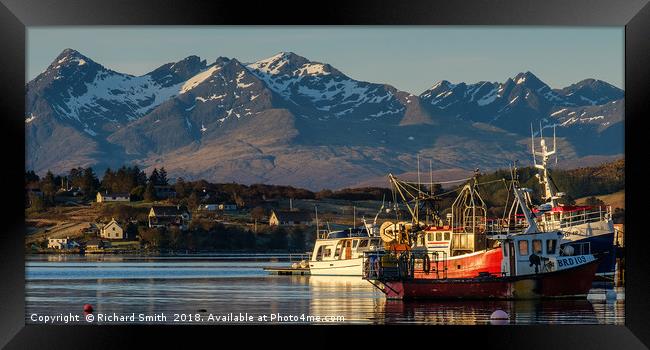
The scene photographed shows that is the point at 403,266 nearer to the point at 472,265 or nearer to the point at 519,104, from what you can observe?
the point at 472,265

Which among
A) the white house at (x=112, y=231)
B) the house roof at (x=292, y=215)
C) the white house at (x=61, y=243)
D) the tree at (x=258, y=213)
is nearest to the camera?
the white house at (x=61, y=243)

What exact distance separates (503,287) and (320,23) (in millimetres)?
17099

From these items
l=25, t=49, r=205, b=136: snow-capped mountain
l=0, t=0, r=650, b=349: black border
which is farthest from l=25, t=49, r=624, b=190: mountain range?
l=0, t=0, r=650, b=349: black border

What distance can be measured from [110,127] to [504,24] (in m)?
161

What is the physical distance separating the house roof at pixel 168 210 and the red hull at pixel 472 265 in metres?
71.9

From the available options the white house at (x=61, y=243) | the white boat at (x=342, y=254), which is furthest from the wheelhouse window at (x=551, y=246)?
the white house at (x=61, y=243)

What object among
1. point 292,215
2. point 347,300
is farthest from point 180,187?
point 347,300

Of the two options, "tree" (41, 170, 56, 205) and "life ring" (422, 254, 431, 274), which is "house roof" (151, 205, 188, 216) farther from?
"life ring" (422, 254, 431, 274)

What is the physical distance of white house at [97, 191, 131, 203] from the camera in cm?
11375

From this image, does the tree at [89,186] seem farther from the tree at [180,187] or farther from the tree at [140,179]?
the tree at [180,187]

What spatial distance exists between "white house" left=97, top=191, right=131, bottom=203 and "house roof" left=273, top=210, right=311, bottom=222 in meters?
13.8

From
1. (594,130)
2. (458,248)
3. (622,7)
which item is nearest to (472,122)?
(594,130)

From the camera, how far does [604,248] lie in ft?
141

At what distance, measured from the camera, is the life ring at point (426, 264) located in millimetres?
35569
